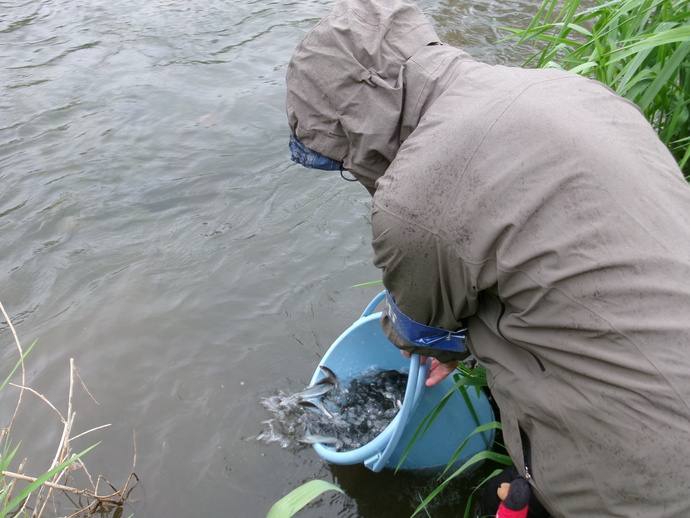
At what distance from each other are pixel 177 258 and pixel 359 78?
2458 millimetres

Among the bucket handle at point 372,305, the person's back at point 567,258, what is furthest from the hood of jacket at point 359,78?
the bucket handle at point 372,305

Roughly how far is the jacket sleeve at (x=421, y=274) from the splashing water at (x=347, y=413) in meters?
0.92

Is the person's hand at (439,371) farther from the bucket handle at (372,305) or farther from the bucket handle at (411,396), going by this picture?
the bucket handle at (372,305)

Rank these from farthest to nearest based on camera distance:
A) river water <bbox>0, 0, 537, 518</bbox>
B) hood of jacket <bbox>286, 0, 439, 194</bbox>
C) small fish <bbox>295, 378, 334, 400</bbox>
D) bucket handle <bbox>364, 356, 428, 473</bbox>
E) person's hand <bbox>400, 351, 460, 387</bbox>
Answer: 1. river water <bbox>0, 0, 537, 518</bbox>
2. small fish <bbox>295, 378, 334, 400</bbox>
3. person's hand <bbox>400, 351, 460, 387</bbox>
4. bucket handle <bbox>364, 356, 428, 473</bbox>
5. hood of jacket <bbox>286, 0, 439, 194</bbox>

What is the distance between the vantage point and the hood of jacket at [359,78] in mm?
1798

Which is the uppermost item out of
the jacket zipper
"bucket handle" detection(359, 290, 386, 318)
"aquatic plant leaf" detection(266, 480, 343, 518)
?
the jacket zipper

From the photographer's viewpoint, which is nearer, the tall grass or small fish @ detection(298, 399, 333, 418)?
the tall grass

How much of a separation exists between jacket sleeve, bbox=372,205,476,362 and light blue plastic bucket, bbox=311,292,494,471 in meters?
0.34

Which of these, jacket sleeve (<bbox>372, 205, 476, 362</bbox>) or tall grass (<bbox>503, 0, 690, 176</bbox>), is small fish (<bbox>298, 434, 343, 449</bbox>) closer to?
jacket sleeve (<bbox>372, 205, 476, 362</bbox>)

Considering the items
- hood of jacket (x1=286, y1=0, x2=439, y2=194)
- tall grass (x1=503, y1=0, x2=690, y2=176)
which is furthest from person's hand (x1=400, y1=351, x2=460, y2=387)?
tall grass (x1=503, y1=0, x2=690, y2=176)

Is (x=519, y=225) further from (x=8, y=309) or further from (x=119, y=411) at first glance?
(x=8, y=309)

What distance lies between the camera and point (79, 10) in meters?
7.27

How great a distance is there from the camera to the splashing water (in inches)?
105

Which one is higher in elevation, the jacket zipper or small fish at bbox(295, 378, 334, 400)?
the jacket zipper
